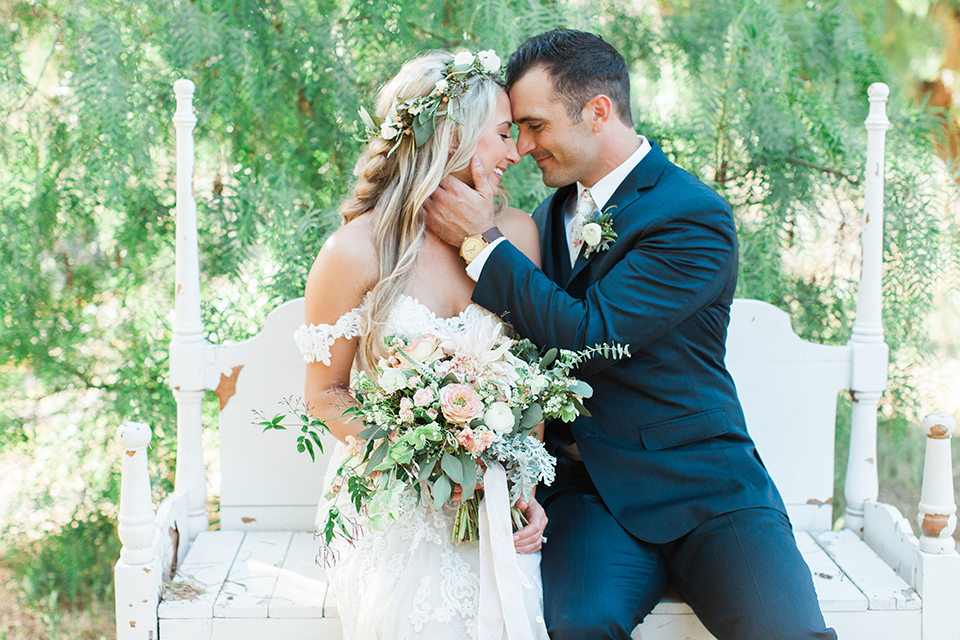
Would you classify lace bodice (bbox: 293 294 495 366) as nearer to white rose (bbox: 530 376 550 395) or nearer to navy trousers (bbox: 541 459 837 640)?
white rose (bbox: 530 376 550 395)

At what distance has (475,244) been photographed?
226 centimetres

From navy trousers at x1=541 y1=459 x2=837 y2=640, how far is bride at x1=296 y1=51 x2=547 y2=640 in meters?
0.12

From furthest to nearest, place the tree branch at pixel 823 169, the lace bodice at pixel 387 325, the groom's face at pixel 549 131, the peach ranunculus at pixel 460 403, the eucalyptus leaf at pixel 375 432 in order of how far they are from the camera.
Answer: the tree branch at pixel 823 169, the groom's face at pixel 549 131, the lace bodice at pixel 387 325, the eucalyptus leaf at pixel 375 432, the peach ranunculus at pixel 460 403

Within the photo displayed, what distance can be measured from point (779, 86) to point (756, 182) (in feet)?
1.53

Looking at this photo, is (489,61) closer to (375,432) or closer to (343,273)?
(343,273)

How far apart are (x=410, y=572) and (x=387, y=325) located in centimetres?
67

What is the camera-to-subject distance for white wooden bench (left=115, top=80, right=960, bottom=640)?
232cm

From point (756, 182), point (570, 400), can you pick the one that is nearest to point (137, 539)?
point (570, 400)

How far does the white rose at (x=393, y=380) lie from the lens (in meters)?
1.87

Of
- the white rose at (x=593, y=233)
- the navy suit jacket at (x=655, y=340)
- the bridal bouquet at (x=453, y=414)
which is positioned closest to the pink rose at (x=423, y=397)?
the bridal bouquet at (x=453, y=414)

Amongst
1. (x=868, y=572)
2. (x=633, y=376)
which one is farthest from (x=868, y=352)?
(x=633, y=376)

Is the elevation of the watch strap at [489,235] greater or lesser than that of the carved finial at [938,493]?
greater

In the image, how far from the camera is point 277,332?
2799 millimetres

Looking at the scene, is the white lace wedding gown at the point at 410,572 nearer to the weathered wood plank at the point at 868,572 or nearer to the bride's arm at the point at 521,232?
the bride's arm at the point at 521,232
